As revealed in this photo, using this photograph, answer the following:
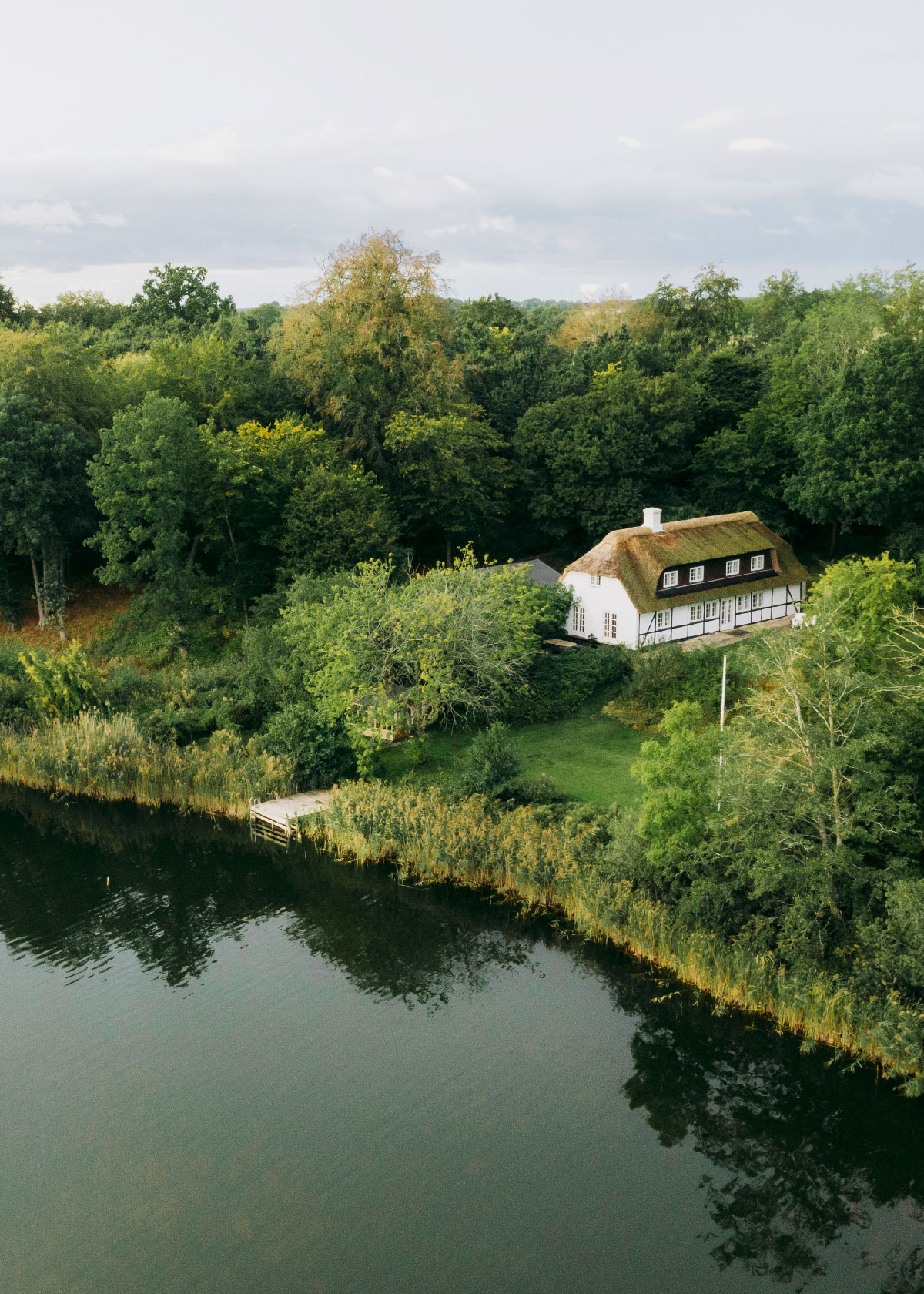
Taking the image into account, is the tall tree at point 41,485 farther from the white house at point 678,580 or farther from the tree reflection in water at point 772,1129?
the tree reflection in water at point 772,1129

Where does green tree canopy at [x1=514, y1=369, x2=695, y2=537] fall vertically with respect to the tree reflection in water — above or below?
above

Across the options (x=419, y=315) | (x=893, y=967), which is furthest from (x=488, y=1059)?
(x=419, y=315)

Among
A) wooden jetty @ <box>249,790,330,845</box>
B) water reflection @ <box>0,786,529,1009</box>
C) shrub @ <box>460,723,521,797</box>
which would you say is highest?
shrub @ <box>460,723,521,797</box>

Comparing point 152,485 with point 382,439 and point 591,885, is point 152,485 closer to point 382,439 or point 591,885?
point 382,439

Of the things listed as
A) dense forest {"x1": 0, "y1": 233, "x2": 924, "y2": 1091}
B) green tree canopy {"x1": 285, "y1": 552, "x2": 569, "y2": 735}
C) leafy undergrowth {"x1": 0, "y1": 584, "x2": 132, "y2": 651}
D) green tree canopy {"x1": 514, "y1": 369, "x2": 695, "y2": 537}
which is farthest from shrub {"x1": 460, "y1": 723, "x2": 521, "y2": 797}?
leafy undergrowth {"x1": 0, "y1": 584, "x2": 132, "y2": 651}

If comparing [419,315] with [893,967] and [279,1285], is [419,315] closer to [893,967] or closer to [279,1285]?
[893,967]

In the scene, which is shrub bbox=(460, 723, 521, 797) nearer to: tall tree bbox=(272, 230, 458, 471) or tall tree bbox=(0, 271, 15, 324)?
tall tree bbox=(272, 230, 458, 471)

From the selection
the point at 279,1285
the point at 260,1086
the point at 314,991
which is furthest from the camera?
the point at 314,991
